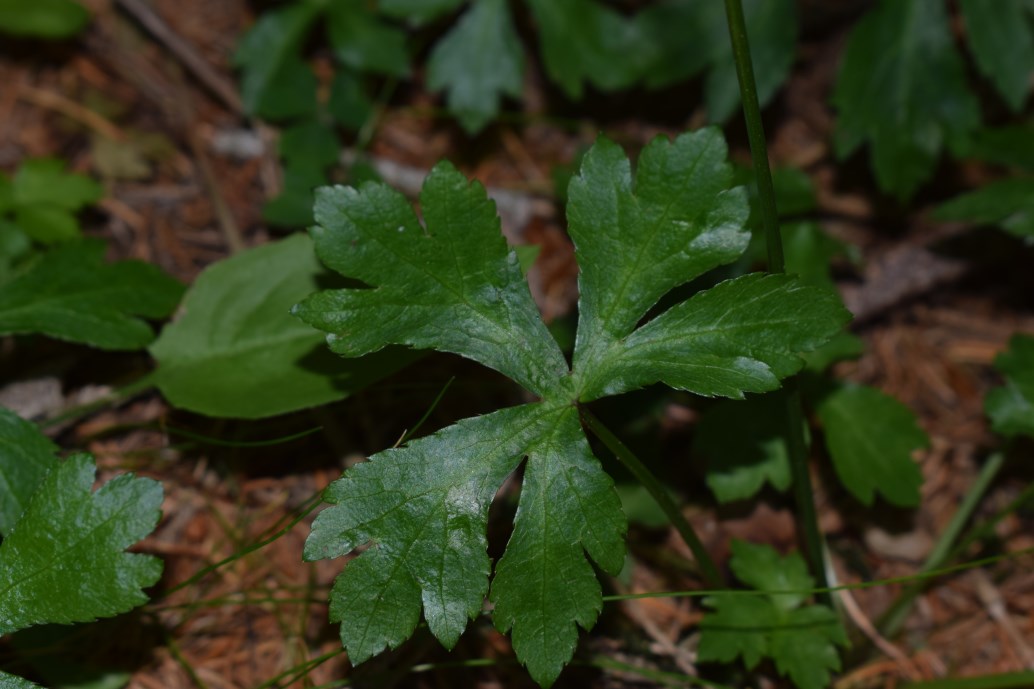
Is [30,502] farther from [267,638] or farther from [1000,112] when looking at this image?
[1000,112]

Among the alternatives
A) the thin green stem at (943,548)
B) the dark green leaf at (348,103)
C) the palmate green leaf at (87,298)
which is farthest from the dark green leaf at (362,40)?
the thin green stem at (943,548)

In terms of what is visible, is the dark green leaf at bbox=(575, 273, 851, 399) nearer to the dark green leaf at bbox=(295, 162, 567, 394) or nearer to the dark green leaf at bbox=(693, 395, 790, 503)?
the dark green leaf at bbox=(295, 162, 567, 394)

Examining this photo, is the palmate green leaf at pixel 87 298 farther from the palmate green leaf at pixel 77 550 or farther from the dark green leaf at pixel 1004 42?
the dark green leaf at pixel 1004 42

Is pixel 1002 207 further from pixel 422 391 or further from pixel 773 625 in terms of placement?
pixel 422 391

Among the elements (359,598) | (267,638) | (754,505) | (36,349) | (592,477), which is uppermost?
(592,477)

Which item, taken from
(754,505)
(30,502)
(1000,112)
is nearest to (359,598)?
(30,502)

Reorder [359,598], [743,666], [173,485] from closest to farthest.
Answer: [359,598] < [743,666] < [173,485]

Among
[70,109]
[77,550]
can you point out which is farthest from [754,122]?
[70,109]

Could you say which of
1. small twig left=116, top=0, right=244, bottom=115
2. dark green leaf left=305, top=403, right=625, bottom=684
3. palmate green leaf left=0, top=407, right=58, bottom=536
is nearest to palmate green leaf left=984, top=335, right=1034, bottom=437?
dark green leaf left=305, top=403, right=625, bottom=684
